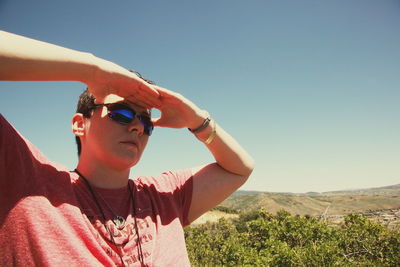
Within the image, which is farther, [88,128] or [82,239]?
[88,128]

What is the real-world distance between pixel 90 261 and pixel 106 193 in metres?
0.50

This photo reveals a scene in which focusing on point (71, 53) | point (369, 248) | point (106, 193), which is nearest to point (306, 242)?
point (369, 248)

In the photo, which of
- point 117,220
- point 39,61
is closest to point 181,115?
point 117,220

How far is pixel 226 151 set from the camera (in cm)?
222

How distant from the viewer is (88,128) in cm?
178

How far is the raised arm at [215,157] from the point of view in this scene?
2.14 meters

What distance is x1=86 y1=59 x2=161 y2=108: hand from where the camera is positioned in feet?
4.62

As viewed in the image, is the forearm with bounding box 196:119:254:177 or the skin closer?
the skin

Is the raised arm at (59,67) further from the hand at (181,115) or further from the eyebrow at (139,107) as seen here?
the hand at (181,115)

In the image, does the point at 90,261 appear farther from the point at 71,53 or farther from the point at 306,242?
the point at 306,242

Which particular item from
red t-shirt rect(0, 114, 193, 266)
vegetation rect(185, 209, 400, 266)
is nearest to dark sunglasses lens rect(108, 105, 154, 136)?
red t-shirt rect(0, 114, 193, 266)

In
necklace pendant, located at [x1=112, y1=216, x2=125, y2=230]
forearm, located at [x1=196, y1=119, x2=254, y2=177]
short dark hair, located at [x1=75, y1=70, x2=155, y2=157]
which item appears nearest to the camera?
necklace pendant, located at [x1=112, y1=216, x2=125, y2=230]

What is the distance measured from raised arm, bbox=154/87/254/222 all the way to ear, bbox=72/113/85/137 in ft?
2.04

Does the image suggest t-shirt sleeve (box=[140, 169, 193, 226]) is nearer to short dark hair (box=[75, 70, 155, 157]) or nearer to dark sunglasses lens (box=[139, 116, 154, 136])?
dark sunglasses lens (box=[139, 116, 154, 136])
